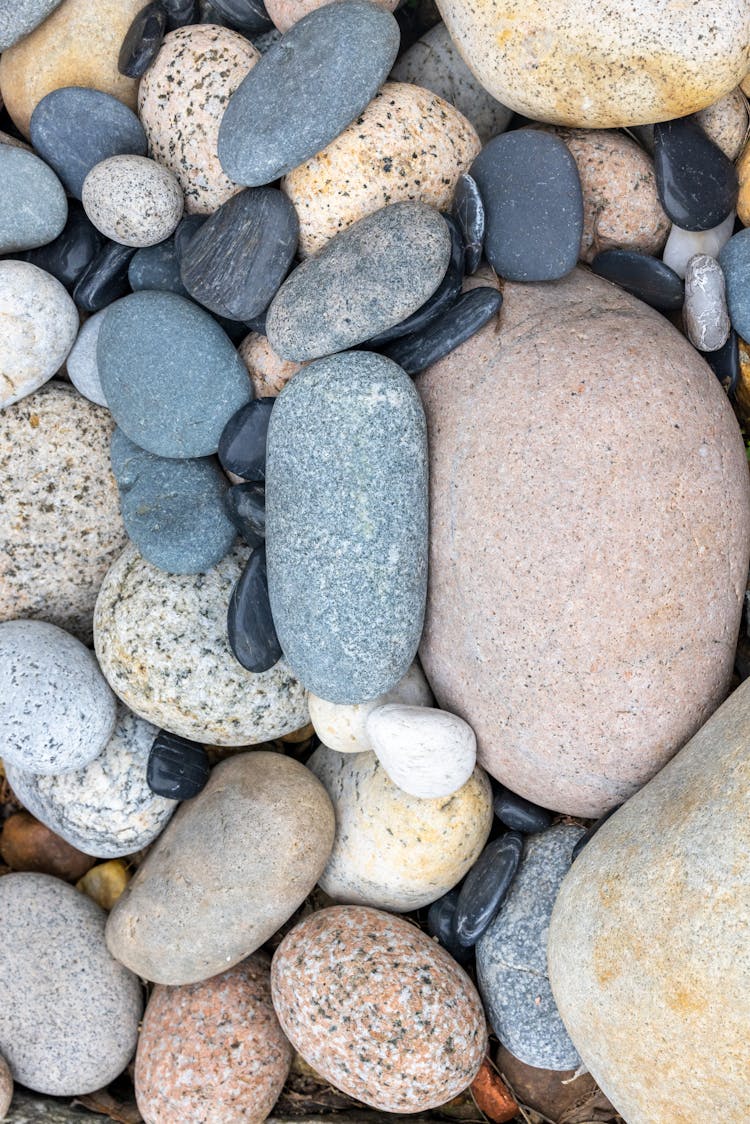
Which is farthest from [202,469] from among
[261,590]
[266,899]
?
[266,899]

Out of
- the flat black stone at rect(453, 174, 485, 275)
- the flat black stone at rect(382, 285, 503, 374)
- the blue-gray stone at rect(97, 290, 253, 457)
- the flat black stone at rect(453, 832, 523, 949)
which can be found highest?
the flat black stone at rect(453, 174, 485, 275)

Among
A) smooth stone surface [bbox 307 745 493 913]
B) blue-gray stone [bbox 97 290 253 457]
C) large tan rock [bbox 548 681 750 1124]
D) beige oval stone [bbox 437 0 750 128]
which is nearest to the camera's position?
large tan rock [bbox 548 681 750 1124]

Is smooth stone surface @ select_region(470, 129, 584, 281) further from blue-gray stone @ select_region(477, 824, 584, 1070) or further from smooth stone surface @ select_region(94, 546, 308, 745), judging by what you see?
blue-gray stone @ select_region(477, 824, 584, 1070)

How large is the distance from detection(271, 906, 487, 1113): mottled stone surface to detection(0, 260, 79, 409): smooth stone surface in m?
1.81

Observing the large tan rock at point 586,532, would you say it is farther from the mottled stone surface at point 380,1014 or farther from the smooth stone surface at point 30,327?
the smooth stone surface at point 30,327

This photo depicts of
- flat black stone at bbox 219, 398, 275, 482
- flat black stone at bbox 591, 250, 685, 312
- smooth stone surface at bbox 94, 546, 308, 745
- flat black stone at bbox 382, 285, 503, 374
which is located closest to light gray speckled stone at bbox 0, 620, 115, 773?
smooth stone surface at bbox 94, 546, 308, 745

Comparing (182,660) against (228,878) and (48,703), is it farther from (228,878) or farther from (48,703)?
(228,878)

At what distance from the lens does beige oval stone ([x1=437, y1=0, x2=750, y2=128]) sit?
234 cm

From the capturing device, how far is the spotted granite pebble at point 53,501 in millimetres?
2873

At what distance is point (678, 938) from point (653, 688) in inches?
24.1

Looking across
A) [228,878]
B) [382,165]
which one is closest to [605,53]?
[382,165]

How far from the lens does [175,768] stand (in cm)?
293

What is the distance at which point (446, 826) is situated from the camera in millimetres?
2785

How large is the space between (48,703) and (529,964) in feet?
5.16
